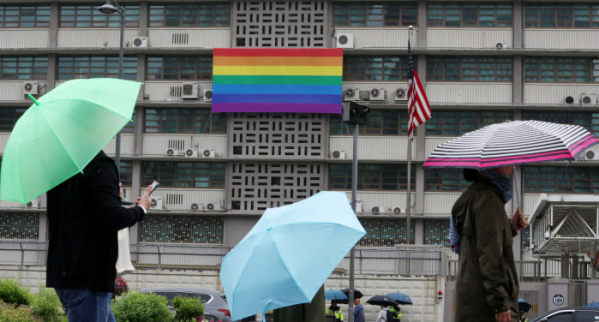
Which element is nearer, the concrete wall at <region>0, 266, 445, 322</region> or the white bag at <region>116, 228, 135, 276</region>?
the white bag at <region>116, 228, 135, 276</region>

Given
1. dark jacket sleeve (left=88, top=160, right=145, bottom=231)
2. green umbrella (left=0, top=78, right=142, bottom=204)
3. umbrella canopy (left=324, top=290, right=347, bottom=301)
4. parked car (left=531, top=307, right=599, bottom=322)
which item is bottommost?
umbrella canopy (left=324, top=290, right=347, bottom=301)

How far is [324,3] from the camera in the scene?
109 feet

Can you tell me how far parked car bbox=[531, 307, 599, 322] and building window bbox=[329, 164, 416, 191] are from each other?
687 inches

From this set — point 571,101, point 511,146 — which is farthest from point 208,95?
point 511,146

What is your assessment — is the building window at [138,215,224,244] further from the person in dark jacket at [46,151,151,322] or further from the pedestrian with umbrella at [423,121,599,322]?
the person in dark jacket at [46,151,151,322]

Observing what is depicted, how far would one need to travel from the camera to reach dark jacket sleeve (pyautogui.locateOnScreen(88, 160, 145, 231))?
4367 millimetres

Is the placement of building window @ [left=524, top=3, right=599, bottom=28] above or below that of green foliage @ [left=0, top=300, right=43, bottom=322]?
above

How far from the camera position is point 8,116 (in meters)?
35.5

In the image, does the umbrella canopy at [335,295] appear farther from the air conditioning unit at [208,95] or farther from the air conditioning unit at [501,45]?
the air conditioning unit at [501,45]

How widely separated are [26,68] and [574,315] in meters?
28.1

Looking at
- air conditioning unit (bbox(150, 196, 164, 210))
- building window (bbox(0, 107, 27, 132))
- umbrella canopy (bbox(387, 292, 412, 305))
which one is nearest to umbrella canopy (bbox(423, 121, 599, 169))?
umbrella canopy (bbox(387, 292, 412, 305))

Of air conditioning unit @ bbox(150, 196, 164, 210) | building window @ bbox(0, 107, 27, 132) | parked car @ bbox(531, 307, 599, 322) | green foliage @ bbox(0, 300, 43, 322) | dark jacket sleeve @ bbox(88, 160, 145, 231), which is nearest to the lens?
dark jacket sleeve @ bbox(88, 160, 145, 231)

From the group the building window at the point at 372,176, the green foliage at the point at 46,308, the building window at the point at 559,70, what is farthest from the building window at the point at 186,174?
the green foliage at the point at 46,308

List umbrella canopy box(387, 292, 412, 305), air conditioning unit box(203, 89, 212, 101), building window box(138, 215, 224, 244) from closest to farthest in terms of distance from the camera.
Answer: umbrella canopy box(387, 292, 412, 305) → air conditioning unit box(203, 89, 212, 101) → building window box(138, 215, 224, 244)
